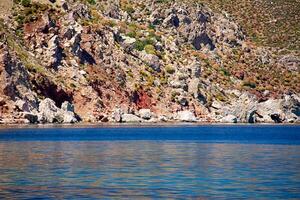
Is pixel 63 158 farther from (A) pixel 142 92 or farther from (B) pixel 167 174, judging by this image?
(A) pixel 142 92

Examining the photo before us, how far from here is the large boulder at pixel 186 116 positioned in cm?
15500

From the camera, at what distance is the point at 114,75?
152375mm

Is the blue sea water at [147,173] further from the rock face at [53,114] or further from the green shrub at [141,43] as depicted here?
the green shrub at [141,43]

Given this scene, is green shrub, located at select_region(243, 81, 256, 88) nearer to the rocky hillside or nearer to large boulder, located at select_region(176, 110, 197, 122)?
the rocky hillside

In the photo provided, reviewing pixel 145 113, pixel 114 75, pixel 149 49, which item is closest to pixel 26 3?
pixel 114 75

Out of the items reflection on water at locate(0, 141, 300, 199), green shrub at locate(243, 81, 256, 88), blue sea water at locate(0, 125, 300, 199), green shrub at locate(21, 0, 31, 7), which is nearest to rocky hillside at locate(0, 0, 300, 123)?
green shrub at locate(21, 0, 31, 7)

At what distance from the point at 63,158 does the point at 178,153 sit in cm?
1191

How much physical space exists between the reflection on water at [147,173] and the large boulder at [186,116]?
8440 cm

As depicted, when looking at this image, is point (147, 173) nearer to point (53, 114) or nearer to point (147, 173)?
point (147, 173)

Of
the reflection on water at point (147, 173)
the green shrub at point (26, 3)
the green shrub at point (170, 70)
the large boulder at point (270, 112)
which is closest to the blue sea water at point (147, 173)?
the reflection on water at point (147, 173)

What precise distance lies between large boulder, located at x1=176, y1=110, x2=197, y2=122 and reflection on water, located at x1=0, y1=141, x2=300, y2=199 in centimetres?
8440

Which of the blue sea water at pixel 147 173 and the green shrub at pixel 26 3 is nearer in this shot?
the blue sea water at pixel 147 173

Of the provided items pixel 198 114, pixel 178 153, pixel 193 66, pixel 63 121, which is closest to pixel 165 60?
pixel 193 66

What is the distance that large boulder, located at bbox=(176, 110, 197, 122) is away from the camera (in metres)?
155
